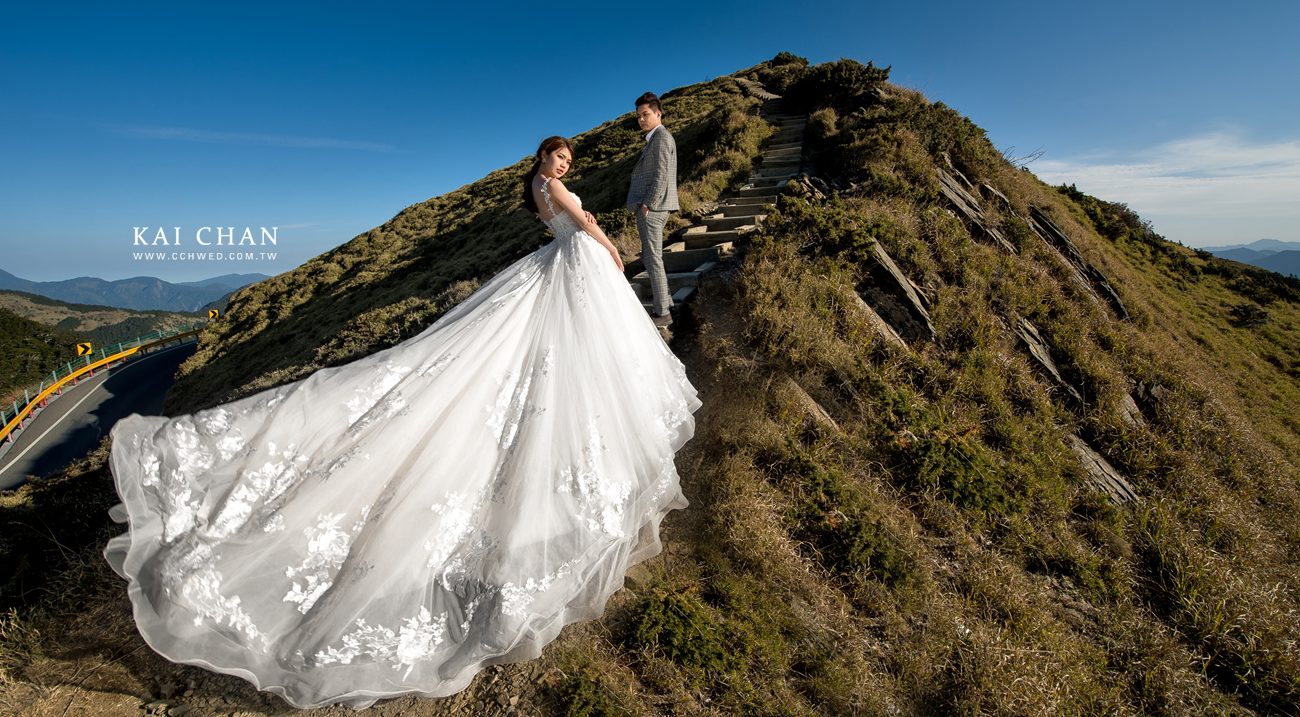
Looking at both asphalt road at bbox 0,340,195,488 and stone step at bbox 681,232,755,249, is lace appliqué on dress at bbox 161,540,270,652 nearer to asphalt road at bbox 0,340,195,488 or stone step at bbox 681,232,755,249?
stone step at bbox 681,232,755,249

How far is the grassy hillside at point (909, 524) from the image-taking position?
11.5 ft

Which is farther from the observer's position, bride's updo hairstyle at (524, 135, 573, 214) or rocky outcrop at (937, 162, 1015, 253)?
rocky outcrop at (937, 162, 1015, 253)

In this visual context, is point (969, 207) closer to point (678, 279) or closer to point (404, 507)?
point (678, 279)

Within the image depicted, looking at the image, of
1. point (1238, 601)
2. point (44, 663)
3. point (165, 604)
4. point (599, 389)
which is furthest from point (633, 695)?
point (1238, 601)

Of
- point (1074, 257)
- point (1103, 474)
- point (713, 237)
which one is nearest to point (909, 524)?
point (1103, 474)

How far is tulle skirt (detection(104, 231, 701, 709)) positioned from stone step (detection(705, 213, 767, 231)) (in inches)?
249

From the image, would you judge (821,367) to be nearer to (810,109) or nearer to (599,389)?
(599,389)

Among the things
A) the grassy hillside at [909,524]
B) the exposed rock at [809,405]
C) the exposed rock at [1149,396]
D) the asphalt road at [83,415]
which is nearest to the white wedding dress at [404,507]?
the grassy hillside at [909,524]

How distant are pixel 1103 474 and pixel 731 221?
6711 mm

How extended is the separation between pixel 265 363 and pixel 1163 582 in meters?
22.4

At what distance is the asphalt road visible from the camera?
2906cm

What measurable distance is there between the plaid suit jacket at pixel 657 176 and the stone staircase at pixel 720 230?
125cm

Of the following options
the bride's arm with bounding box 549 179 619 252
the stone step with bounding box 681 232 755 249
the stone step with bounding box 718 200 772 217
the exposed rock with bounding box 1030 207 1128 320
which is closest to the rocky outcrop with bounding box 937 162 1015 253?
the exposed rock with bounding box 1030 207 1128 320

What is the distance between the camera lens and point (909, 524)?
190 inches
